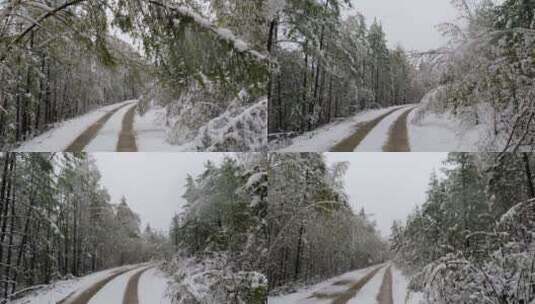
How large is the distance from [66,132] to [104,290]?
2.95 feet

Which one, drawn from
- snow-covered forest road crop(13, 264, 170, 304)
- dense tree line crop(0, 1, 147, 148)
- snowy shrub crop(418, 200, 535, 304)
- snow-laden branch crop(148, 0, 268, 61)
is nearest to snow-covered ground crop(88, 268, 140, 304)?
snow-covered forest road crop(13, 264, 170, 304)

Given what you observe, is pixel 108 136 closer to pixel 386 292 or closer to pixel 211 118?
pixel 211 118

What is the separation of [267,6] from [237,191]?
3.53 feet

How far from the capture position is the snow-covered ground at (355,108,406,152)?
9.82 feet

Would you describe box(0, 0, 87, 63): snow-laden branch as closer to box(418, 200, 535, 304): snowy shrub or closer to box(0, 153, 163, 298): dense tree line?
box(0, 153, 163, 298): dense tree line

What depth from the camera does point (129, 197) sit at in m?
3.18

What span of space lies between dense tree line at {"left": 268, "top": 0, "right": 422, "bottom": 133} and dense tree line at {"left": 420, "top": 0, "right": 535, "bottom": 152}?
0.97 ft

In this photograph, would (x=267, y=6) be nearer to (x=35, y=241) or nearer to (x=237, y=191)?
(x=237, y=191)

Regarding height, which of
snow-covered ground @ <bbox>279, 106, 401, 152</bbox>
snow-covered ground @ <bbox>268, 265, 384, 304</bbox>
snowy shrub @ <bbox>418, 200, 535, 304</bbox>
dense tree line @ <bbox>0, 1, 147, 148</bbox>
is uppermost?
dense tree line @ <bbox>0, 1, 147, 148</bbox>

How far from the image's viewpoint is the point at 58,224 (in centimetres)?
317

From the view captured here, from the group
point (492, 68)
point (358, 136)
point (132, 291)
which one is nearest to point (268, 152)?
point (358, 136)

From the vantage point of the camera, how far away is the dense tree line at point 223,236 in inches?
126

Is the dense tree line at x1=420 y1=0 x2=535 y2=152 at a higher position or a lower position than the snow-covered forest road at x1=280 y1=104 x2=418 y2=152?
higher

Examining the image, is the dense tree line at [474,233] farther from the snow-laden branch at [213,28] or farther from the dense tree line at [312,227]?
the snow-laden branch at [213,28]
